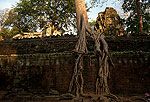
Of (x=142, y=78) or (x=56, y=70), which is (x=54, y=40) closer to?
(x=56, y=70)

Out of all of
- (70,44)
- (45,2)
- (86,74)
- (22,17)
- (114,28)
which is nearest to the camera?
(86,74)

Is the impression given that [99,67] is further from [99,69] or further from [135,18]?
[135,18]

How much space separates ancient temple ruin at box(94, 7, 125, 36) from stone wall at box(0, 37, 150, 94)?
6224 mm

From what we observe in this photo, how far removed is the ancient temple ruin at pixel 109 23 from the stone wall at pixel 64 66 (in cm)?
622

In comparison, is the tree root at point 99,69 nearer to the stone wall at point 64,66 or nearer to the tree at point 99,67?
the tree at point 99,67

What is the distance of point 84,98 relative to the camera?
344cm

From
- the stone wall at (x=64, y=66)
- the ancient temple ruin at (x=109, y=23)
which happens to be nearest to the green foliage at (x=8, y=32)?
the ancient temple ruin at (x=109, y=23)

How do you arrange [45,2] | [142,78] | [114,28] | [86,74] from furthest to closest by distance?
1. [45,2]
2. [114,28]
3. [86,74]
4. [142,78]

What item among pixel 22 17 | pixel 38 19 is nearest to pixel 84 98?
pixel 38 19

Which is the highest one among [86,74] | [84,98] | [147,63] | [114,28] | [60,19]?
[60,19]

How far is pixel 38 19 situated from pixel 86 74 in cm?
1517

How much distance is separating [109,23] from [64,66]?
8.35 m

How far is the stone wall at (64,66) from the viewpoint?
12.5 feet

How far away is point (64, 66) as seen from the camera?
4172 millimetres
